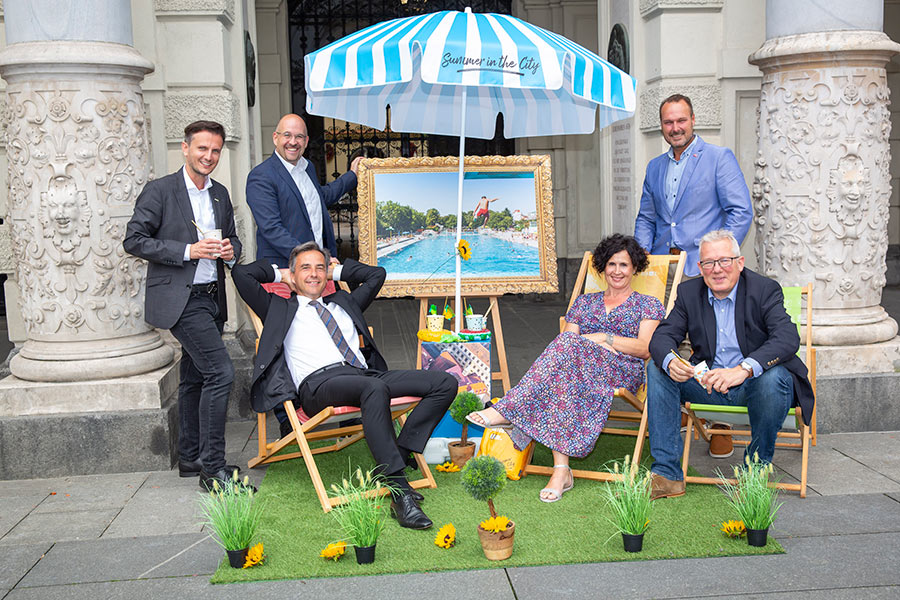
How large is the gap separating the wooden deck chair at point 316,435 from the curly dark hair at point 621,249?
1.22 metres

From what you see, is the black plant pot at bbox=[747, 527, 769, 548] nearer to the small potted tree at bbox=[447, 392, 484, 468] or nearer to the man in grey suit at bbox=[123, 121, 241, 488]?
the small potted tree at bbox=[447, 392, 484, 468]

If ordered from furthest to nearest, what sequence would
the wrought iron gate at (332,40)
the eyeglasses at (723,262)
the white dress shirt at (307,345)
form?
1. the wrought iron gate at (332,40)
2. the white dress shirt at (307,345)
3. the eyeglasses at (723,262)

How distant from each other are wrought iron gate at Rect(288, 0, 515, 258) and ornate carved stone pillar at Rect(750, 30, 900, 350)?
19.9 ft

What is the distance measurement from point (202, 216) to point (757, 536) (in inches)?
121

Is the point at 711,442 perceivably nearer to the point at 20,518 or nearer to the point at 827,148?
the point at 827,148

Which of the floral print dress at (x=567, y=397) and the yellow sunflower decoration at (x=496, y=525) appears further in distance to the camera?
the floral print dress at (x=567, y=397)

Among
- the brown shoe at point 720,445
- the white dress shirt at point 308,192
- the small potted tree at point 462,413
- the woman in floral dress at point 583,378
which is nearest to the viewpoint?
the woman in floral dress at point 583,378

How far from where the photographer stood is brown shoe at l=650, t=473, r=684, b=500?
444 centimetres

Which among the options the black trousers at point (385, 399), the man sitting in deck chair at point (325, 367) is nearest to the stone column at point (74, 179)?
the man sitting in deck chair at point (325, 367)

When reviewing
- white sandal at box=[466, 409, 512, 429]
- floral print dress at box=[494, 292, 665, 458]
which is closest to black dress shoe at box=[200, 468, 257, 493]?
white sandal at box=[466, 409, 512, 429]

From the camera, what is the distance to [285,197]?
5.39 meters

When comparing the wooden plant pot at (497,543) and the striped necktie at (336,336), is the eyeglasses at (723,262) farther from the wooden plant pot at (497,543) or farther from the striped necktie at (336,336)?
the striped necktie at (336,336)

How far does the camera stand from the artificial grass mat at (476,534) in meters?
3.75

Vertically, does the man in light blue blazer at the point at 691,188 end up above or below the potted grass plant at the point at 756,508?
above
